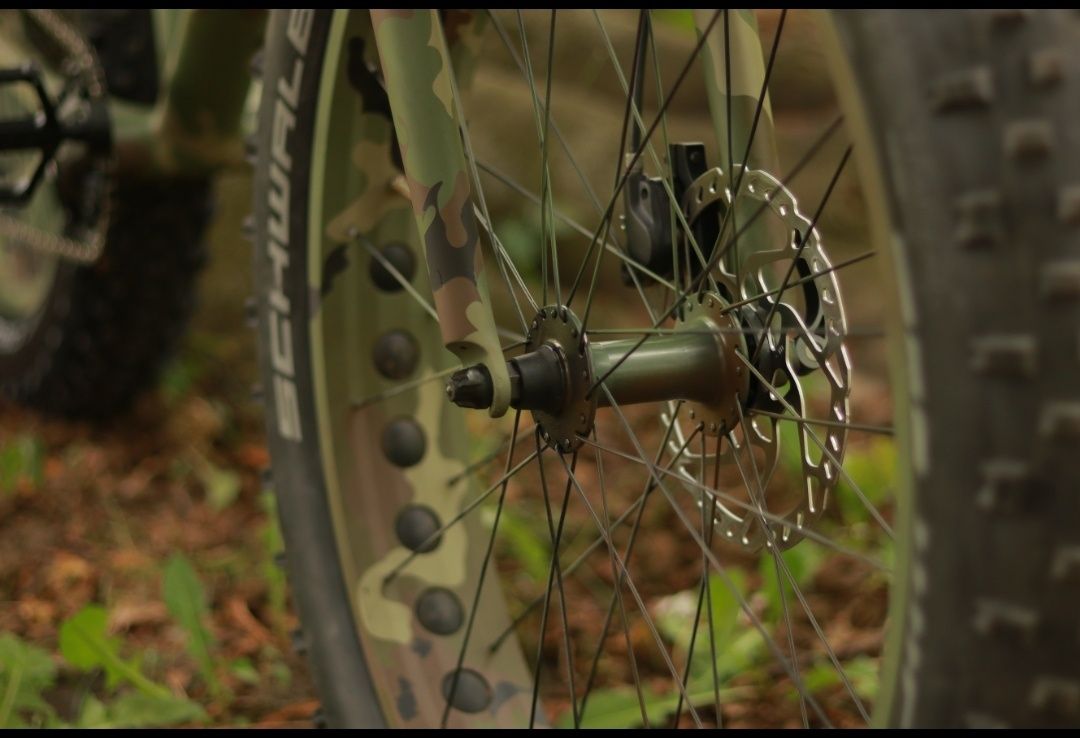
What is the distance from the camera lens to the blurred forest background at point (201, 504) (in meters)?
1.70

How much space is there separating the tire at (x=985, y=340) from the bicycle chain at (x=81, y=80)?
161cm

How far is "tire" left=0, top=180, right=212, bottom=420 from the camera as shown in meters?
2.32

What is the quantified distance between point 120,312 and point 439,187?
1425mm

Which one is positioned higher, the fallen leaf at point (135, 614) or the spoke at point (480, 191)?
the spoke at point (480, 191)

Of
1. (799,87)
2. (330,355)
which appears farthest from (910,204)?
(799,87)

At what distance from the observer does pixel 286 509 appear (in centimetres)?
138

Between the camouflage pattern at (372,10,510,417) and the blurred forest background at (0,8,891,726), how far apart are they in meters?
0.61

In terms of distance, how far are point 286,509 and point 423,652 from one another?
0.20 meters

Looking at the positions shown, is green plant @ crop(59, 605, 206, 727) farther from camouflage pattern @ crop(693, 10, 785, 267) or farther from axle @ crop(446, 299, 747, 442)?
camouflage pattern @ crop(693, 10, 785, 267)

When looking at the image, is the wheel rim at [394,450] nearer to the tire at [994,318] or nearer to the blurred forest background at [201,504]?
the blurred forest background at [201,504]

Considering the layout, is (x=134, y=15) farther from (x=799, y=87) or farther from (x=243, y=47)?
(x=799, y=87)

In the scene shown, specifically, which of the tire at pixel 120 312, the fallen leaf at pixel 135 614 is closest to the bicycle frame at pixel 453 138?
the fallen leaf at pixel 135 614

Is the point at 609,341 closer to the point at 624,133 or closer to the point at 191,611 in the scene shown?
the point at 624,133

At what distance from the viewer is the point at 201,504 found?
2375 millimetres
